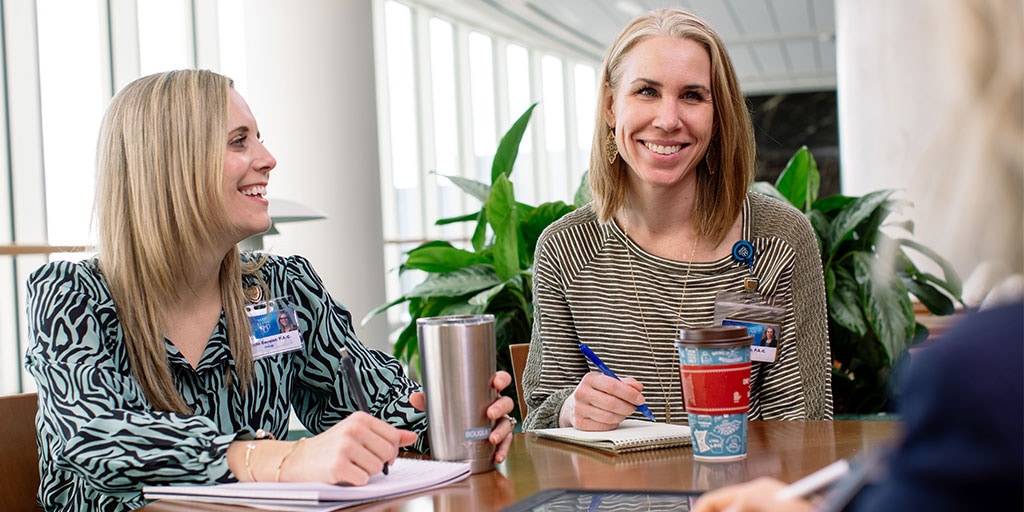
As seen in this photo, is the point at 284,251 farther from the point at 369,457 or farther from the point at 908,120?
the point at 908,120

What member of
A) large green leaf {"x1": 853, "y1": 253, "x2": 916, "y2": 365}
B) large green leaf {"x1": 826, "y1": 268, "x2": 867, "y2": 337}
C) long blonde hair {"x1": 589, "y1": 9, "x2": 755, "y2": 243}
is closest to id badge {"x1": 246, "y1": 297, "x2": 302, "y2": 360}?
long blonde hair {"x1": 589, "y1": 9, "x2": 755, "y2": 243}

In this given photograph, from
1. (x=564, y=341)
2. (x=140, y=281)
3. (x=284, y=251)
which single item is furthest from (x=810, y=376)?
(x=284, y=251)

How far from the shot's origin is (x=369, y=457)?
1.18 metres

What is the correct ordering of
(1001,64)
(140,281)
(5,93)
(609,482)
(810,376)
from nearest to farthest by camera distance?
(1001,64)
(609,482)
(140,281)
(810,376)
(5,93)

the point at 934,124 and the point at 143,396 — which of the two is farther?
the point at 143,396

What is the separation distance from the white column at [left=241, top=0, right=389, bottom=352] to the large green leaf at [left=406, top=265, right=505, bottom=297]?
1427 millimetres

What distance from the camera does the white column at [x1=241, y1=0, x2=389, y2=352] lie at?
14.3 ft

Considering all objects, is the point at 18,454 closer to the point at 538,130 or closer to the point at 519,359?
the point at 519,359

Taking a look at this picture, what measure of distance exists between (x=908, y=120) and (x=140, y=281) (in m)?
1.37

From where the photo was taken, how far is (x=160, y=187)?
1622 mm

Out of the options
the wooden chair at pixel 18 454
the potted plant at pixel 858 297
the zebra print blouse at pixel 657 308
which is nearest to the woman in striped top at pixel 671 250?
the zebra print blouse at pixel 657 308

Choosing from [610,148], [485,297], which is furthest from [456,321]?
[485,297]

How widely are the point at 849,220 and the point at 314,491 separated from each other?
93.7 inches

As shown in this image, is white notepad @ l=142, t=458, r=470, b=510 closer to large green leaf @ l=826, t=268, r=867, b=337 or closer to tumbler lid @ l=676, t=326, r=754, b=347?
tumbler lid @ l=676, t=326, r=754, b=347
